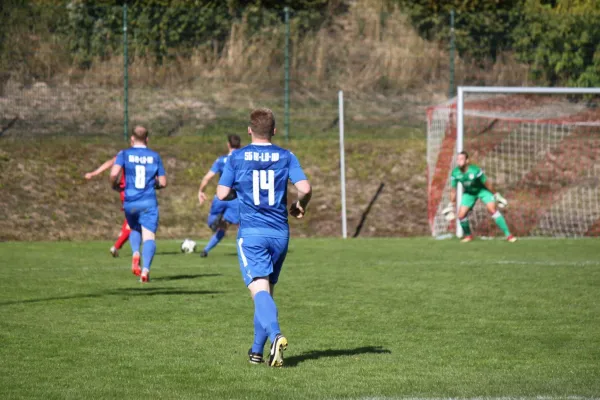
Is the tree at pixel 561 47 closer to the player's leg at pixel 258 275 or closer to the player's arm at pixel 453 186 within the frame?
the player's arm at pixel 453 186

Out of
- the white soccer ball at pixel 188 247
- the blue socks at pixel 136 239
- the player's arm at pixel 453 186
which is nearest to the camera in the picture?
the blue socks at pixel 136 239

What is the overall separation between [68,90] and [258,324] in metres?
18.9

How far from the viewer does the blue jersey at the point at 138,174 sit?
12.5 m

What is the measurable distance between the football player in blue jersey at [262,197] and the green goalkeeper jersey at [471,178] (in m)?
13.5

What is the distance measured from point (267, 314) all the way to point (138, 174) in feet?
19.6

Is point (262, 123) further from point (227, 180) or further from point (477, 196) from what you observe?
point (477, 196)

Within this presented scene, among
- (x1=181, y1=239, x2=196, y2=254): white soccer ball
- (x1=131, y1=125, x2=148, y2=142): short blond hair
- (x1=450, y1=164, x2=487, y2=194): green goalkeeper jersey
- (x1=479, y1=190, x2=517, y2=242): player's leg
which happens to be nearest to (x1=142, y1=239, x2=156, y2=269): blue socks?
(x1=131, y1=125, x2=148, y2=142): short blond hair

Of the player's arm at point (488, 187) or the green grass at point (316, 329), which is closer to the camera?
Result: the green grass at point (316, 329)

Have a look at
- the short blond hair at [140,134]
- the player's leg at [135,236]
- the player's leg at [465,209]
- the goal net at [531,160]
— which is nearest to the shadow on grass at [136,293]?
the player's leg at [135,236]

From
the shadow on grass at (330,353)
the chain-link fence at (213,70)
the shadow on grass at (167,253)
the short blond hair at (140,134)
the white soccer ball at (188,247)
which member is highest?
the chain-link fence at (213,70)

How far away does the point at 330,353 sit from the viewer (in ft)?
24.9

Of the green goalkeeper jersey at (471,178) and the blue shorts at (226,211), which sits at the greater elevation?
the green goalkeeper jersey at (471,178)

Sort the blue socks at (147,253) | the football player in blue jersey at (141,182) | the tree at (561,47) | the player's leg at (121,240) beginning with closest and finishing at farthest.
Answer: the blue socks at (147,253) < the football player in blue jersey at (141,182) < the player's leg at (121,240) < the tree at (561,47)

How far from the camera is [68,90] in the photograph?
24.8m
